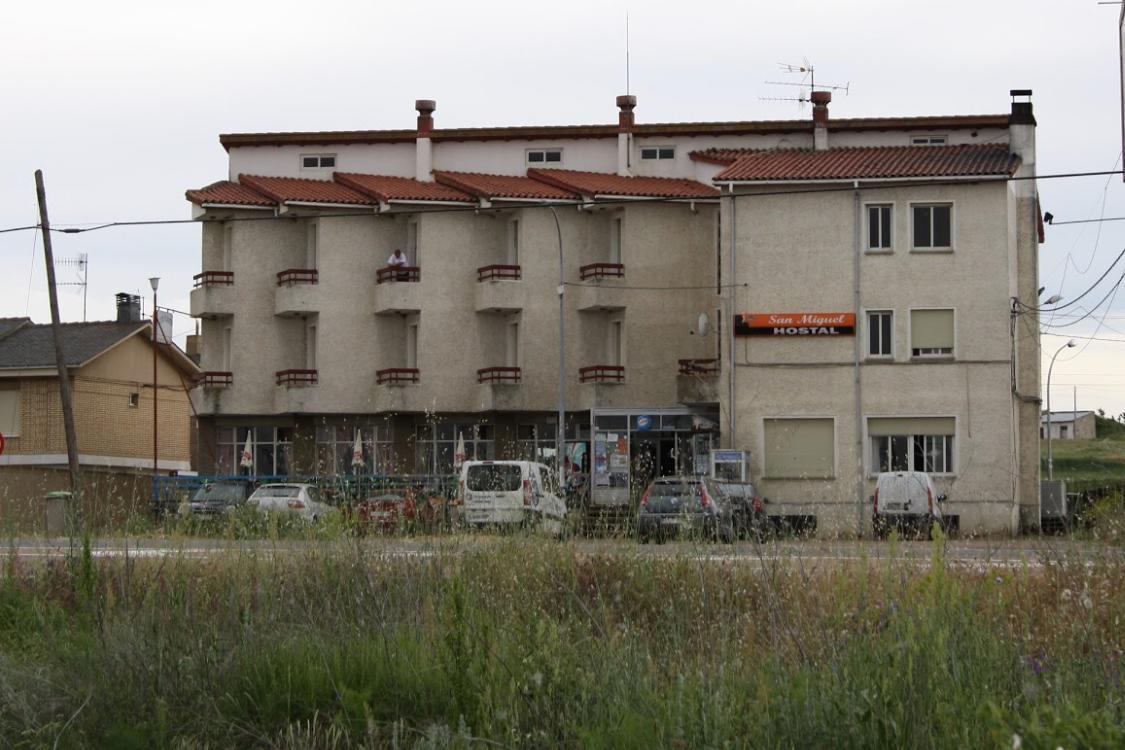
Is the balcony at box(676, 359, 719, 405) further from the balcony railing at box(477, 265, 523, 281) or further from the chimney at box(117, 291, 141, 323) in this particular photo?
the chimney at box(117, 291, 141, 323)

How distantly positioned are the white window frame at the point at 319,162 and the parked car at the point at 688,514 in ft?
151

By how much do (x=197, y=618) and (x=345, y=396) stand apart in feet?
151

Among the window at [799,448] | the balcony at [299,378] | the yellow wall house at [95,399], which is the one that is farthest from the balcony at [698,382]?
the yellow wall house at [95,399]

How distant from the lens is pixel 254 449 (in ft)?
194

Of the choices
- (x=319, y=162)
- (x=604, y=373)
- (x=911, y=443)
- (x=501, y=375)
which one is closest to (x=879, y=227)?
(x=911, y=443)

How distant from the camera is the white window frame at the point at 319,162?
61625mm

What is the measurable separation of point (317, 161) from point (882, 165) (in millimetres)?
23846

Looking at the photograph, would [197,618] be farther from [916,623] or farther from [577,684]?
[916,623]

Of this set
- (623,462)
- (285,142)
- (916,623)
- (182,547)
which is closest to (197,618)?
(182,547)

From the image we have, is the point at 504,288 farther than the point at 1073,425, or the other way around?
the point at 1073,425

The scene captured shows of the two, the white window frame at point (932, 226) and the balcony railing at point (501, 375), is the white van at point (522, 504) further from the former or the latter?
the balcony railing at point (501, 375)

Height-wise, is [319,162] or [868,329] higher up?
[319,162]

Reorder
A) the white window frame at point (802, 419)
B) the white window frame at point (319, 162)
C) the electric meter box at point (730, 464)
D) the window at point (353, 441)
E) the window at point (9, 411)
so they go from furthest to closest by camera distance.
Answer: the white window frame at point (319, 162) < the window at point (9, 411) < the window at point (353, 441) < the white window frame at point (802, 419) < the electric meter box at point (730, 464)

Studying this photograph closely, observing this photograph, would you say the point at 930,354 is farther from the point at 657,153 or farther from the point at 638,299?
the point at 657,153
